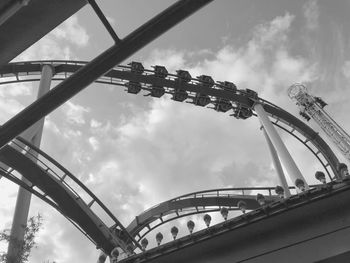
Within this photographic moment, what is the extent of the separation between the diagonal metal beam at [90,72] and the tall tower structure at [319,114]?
24583 millimetres

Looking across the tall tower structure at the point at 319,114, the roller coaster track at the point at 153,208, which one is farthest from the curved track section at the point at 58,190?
the tall tower structure at the point at 319,114

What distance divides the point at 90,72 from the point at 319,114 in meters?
29.2

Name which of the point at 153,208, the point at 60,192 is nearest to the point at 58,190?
the point at 60,192

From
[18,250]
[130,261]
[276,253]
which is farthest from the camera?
[18,250]

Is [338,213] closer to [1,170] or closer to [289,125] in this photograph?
[1,170]

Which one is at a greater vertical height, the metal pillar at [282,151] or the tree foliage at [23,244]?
the metal pillar at [282,151]

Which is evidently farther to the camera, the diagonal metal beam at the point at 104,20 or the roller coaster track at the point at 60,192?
the roller coaster track at the point at 60,192

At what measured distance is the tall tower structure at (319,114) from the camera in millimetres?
25438

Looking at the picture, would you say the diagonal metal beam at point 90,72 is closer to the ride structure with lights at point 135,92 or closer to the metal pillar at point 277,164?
the ride structure with lights at point 135,92

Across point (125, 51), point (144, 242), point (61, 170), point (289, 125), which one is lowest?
point (125, 51)

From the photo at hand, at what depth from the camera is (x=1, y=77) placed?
657 inches

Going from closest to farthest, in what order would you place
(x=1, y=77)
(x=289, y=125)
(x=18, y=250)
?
(x=18, y=250) → (x=1, y=77) → (x=289, y=125)

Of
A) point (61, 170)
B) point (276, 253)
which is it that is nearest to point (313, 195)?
point (276, 253)

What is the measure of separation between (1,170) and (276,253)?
864cm
